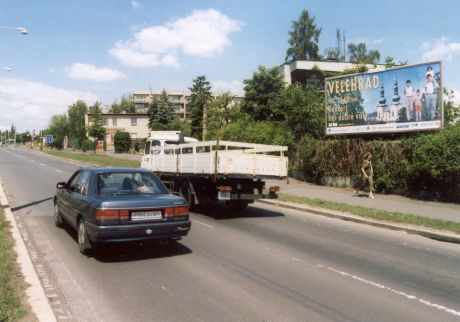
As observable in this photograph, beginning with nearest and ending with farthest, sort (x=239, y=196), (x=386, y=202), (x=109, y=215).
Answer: (x=109, y=215) < (x=239, y=196) < (x=386, y=202)

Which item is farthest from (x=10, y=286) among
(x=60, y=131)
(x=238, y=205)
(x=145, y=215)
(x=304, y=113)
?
(x=60, y=131)

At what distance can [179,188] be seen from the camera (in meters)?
13.2

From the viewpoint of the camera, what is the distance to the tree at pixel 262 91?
37.8 metres

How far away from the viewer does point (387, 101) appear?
58.5 feet

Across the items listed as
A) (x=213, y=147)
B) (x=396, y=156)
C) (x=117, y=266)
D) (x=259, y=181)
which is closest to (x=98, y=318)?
(x=117, y=266)

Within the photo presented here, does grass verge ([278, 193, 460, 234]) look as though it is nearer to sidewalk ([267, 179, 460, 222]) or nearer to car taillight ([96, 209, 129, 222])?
sidewalk ([267, 179, 460, 222])

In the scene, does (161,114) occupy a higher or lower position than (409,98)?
higher

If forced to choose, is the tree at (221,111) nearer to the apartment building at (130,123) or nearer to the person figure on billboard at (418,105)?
the person figure on billboard at (418,105)

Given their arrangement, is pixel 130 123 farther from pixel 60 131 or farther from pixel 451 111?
pixel 451 111

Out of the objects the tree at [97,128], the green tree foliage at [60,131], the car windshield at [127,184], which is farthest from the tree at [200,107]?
the green tree foliage at [60,131]

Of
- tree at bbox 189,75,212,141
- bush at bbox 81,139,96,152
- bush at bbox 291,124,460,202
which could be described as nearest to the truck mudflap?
bush at bbox 291,124,460,202

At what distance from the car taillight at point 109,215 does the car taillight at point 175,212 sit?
72 centimetres

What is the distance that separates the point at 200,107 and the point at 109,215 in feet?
155

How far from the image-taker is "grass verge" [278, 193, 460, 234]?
1013 centimetres
